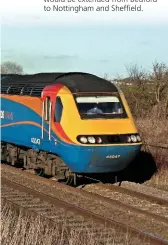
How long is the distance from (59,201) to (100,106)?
2950mm

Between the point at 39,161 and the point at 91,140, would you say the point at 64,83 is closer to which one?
the point at 91,140

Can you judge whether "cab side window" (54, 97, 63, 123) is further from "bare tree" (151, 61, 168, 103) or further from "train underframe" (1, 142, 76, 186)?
"bare tree" (151, 61, 168, 103)

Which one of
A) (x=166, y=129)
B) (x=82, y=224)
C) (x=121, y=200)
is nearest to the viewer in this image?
(x=82, y=224)

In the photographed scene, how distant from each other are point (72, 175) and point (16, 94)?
3.40 metres

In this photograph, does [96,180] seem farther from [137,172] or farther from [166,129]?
[166,129]

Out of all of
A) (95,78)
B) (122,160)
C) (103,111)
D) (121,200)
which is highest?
(95,78)

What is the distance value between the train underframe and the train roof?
173cm

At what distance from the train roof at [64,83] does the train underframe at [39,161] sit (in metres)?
1.73

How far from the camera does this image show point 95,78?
13680 mm

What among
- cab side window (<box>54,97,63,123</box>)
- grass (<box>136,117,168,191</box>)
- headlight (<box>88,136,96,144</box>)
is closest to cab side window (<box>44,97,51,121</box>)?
cab side window (<box>54,97,63,123</box>)

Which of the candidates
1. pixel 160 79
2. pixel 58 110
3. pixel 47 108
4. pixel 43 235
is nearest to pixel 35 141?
pixel 47 108

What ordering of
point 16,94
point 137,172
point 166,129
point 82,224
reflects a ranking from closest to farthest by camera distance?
1. point 82,224
2. point 16,94
3. point 137,172
4. point 166,129

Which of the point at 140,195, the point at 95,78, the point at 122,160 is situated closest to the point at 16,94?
the point at 95,78

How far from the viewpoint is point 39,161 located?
14.3 metres
